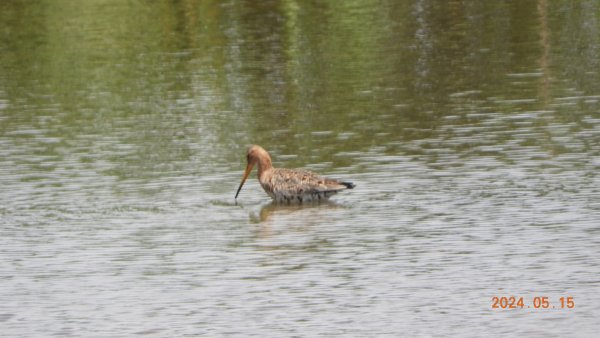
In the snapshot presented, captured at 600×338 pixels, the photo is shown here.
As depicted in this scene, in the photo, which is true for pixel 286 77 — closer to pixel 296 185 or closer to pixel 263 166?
pixel 263 166

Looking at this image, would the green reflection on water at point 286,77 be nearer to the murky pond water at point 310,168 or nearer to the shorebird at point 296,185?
the murky pond water at point 310,168

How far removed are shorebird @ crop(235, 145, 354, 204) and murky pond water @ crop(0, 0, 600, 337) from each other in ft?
0.88

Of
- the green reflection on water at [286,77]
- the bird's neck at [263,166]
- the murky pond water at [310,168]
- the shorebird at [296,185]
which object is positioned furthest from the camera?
the green reflection on water at [286,77]

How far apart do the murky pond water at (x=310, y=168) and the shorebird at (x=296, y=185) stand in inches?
10.6

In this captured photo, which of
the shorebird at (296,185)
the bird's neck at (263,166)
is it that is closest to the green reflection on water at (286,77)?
the bird's neck at (263,166)

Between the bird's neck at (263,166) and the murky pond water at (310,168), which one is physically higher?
the bird's neck at (263,166)

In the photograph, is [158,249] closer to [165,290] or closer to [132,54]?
[165,290]

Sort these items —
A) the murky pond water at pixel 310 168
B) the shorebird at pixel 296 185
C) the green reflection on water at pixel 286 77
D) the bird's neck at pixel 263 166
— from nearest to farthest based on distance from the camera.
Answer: the murky pond water at pixel 310 168 < the shorebird at pixel 296 185 < the bird's neck at pixel 263 166 < the green reflection on water at pixel 286 77

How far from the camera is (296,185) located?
Answer: 1019 inches

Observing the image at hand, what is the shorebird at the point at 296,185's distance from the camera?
1002 inches

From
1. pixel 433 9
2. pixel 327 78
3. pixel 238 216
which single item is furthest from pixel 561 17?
pixel 238 216

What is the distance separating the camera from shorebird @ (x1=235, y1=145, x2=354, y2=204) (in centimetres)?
2545

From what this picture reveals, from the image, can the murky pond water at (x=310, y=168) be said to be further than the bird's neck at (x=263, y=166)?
No

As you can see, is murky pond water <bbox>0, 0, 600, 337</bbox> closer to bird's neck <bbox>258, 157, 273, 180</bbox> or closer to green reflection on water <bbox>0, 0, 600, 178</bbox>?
green reflection on water <bbox>0, 0, 600, 178</bbox>
